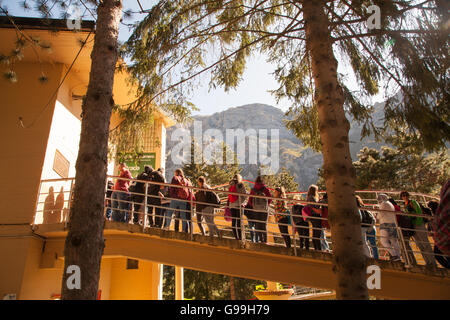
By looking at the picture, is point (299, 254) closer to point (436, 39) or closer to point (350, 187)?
point (350, 187)

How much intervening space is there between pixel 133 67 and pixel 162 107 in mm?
A: 870

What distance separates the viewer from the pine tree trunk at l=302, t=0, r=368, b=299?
11.5 feet

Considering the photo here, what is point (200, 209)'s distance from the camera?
709 centimetres

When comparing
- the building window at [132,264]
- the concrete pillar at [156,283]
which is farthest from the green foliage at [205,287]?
the building window at [132,264]

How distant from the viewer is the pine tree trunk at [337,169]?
3.49 metres

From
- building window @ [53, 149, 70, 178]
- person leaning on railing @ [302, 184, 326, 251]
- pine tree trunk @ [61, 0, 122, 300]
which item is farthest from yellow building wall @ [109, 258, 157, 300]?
pine tree trunk @ [61, 0, 122, 300]

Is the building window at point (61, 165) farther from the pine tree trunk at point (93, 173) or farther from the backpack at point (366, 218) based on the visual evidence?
the backpack at point (366, 218)

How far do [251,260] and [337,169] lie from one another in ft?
11.5

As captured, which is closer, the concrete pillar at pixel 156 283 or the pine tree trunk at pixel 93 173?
the pine tree trunk at pixel 93 173

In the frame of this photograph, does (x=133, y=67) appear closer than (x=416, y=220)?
Yes

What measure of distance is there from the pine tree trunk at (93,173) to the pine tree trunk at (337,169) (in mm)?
2546
